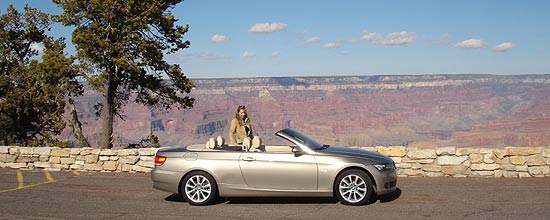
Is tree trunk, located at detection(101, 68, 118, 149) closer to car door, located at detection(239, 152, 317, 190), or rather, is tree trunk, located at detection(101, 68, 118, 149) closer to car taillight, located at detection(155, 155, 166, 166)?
car taillight, located at detection(155, 155, 166, 166)

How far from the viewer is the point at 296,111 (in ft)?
440

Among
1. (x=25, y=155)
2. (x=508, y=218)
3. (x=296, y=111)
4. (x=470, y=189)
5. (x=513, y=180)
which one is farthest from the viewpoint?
(x=296, y=111)

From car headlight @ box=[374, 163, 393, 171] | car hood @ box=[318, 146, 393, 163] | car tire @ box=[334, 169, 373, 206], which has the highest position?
Result: car hood @ box=[318, 146, 393, 163]

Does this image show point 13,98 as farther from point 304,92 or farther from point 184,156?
point 304,92

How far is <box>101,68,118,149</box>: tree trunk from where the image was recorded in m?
21.7

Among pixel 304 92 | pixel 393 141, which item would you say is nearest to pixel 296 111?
pixel 304 92

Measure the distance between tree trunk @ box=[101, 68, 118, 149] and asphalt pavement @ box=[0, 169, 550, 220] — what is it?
387 inches

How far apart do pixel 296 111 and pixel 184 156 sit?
4927 inches

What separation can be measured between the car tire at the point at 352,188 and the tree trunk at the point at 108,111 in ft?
48.7

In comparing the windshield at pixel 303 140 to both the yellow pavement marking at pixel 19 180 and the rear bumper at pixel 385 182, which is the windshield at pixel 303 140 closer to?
the rear bumper at pixel 385 182

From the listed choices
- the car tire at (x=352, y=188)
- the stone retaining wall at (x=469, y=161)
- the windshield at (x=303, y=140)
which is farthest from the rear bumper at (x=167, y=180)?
the stone retaining wall at (x=469, y=161)

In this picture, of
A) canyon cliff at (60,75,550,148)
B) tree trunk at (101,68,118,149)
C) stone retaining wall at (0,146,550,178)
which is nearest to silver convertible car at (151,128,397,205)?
stone retaining wall at (0,146,550,178)

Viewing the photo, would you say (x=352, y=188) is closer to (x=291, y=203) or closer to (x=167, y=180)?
(x=291, y=203)

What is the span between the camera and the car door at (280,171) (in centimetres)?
861
